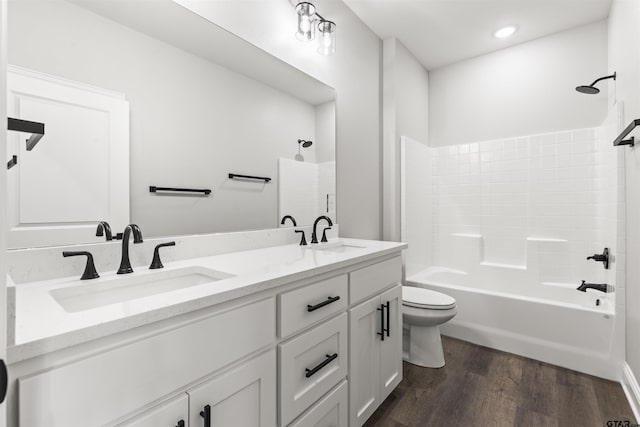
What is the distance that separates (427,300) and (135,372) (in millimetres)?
1895

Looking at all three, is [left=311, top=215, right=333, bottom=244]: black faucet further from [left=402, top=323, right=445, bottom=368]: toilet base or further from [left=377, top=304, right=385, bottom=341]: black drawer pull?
[left=402, top=323, right=445, bottom=368]: toilet base

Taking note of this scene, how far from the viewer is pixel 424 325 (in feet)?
6.91

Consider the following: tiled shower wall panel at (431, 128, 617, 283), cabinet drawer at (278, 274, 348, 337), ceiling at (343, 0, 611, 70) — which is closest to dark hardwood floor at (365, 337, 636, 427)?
cabinet drawer at (278, 274, 348, 337)

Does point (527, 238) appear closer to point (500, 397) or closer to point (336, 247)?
point (500, 397)

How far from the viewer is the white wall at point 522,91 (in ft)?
8.29

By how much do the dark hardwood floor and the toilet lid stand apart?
1.45 ft

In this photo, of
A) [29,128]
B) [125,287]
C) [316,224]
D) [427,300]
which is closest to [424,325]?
[427,300]

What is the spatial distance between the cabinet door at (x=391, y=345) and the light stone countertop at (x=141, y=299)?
1.40 ft

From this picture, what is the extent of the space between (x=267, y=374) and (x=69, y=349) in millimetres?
542

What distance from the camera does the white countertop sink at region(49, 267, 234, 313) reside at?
2.92ft

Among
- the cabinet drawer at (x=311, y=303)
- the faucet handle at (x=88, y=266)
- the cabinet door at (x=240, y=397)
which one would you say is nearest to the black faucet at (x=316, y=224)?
the cabinet drawer at (x=311, y=303)

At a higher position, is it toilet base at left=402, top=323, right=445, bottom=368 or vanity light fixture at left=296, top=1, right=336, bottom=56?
vanity light fixture at left=296, top=1, right=336, bottom=56

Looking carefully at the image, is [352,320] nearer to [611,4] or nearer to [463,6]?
[463,6]

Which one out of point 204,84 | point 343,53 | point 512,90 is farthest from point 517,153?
point 204,84
